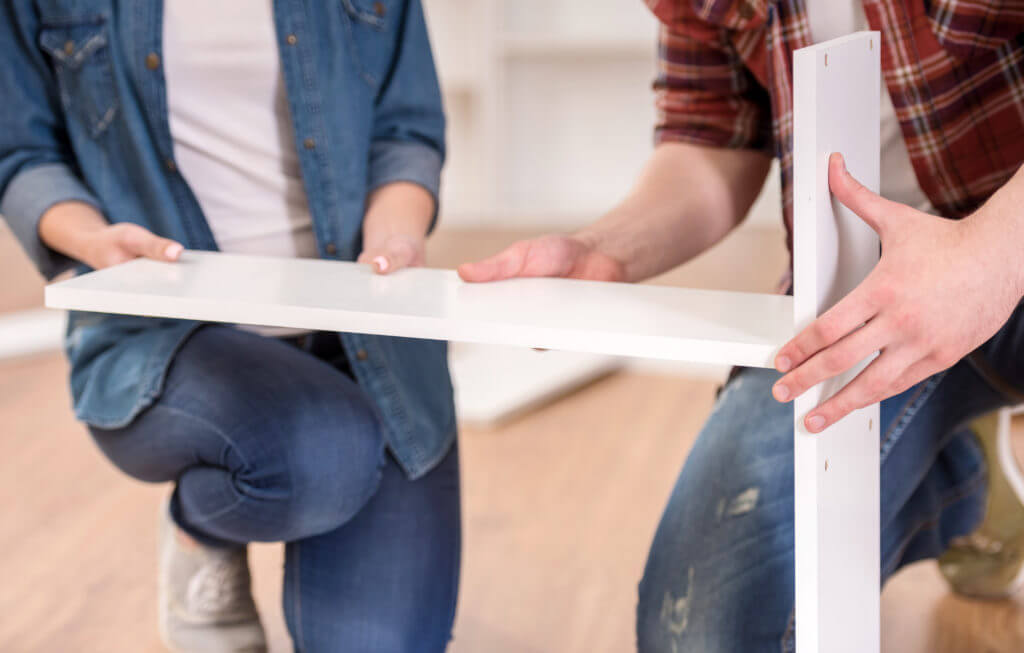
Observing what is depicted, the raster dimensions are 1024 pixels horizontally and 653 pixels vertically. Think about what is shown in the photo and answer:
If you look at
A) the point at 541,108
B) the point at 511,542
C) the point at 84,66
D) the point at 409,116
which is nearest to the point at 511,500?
the point at 511,542

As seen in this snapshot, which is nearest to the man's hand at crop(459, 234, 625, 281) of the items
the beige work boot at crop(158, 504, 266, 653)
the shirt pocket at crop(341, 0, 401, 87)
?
the shirt pocket at crop(341, 0, 401, 87)

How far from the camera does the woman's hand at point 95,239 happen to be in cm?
92

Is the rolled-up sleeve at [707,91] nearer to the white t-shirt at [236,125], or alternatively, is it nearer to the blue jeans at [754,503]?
the blue jeans at [754,503]

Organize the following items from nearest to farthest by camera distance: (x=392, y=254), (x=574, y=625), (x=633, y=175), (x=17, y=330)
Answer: (x=392, y=254) → (x=574, y=625) → (x=17, y=330) → (x=633, y=175)

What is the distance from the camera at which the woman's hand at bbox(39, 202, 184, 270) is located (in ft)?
3.00

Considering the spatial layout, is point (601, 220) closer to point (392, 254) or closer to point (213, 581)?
point (392, 254)

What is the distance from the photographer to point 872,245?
748 millimetres

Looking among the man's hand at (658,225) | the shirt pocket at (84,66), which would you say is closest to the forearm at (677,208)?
the man's hand at (658,225)

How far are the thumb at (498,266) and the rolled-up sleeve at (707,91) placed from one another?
12.3 inches

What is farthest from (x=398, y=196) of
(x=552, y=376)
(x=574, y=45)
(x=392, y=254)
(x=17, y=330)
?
(x=574, y=45)

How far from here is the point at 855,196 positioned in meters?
0.65

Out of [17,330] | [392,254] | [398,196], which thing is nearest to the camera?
[392,254]

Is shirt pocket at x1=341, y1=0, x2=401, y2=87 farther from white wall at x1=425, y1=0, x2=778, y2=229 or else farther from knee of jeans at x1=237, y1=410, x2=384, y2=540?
white wall at x1=425, y1=0, x2=778, y2=229

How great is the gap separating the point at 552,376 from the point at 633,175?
5.90ft
